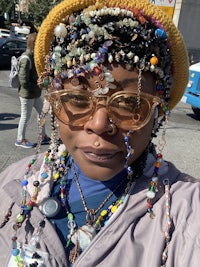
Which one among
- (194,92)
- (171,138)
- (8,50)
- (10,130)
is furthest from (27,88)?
(8,50)

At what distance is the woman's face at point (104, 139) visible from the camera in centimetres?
134

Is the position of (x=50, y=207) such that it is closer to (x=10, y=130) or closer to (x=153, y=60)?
(x=153, y=60)

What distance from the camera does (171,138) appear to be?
22.5ft

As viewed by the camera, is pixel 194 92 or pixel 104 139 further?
pixel 194 92

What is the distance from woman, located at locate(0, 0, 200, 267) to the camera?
1344 millimetres

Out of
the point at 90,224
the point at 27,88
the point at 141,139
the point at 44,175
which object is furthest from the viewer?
the point at 27,88

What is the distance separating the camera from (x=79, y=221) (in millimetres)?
1562

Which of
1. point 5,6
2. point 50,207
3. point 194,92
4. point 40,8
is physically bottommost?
point 5,6

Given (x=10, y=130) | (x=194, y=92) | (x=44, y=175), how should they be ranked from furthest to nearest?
(x=194, y=92) < (x=10, y=130) < (x=44, y=175)

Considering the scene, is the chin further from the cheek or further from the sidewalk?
the sidewalk

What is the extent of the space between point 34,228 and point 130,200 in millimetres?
415

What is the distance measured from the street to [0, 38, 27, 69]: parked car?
6379 millimetres

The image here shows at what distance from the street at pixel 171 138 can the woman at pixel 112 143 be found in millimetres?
3609

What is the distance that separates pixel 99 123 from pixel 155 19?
46 cm
